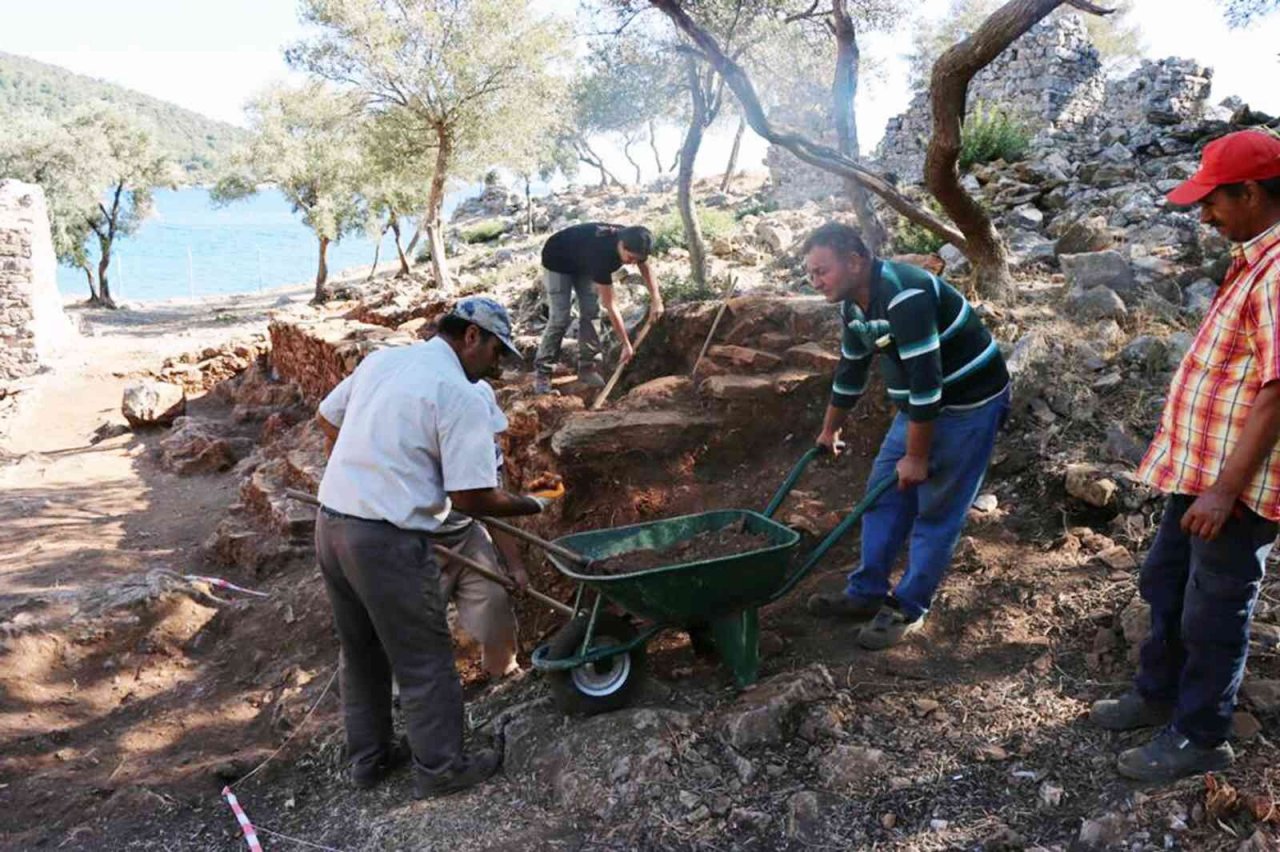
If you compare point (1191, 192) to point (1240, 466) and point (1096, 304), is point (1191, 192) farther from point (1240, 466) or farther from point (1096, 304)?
point (1096, 304)

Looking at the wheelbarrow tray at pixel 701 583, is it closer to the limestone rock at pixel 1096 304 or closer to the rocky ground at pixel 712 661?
the rocky ground at pixel 712 661

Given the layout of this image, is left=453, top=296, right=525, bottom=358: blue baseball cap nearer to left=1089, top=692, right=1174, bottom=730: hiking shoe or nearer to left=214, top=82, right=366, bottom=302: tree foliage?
left=1089, top=692, right=1174, bottom=730: hiking shoe

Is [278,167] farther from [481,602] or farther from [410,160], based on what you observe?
[481,602]

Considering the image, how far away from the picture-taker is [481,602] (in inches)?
157

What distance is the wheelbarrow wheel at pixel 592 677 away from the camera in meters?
3.59

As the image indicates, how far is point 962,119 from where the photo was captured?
6746 mm

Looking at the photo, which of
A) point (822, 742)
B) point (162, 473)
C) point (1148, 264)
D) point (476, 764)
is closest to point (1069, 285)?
point (1148, 264)

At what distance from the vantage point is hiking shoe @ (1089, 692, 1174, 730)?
3.02 m

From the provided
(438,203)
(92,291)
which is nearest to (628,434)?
(438,203)

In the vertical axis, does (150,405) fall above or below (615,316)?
below

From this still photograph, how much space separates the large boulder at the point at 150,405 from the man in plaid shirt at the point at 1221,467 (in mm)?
12373

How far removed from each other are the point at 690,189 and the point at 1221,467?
825 cm

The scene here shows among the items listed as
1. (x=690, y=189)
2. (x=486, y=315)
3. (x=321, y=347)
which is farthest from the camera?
(x=321, y=347)

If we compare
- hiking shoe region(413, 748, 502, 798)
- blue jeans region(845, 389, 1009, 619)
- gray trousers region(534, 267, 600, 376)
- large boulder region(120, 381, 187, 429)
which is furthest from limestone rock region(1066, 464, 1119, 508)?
large boulder region(120, 381, 187, 429)
